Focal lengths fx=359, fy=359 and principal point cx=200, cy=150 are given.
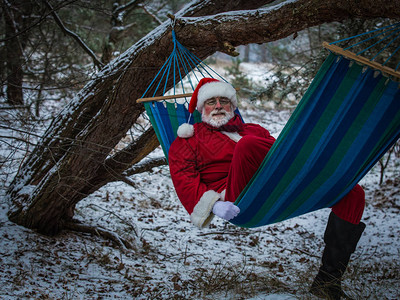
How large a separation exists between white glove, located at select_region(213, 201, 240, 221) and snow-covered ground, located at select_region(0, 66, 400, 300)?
27.7 inches

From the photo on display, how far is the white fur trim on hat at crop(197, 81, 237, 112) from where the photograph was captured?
8.13ft

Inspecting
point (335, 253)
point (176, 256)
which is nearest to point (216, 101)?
point (335, 253)

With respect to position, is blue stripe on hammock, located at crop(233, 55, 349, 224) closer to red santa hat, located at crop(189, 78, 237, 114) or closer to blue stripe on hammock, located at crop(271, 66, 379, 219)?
blue stripe on hammock, located at crop(271, 66, 379, 219)

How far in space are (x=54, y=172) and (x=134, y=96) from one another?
92 centimetres

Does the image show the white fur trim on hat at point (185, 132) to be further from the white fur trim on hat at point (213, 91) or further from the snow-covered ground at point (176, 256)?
the snow-covered ground at point (176, 256)

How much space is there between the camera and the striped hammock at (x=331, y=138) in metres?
1.68

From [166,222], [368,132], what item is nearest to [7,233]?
[166,222]

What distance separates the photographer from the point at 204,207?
6.59ft

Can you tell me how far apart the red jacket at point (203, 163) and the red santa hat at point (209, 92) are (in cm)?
17

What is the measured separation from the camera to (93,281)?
262 cm

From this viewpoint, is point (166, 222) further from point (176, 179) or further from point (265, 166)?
point (265, 166)

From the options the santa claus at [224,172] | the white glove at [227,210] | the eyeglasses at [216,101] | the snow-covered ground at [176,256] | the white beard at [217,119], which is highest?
the eyeglasses at [216,101]

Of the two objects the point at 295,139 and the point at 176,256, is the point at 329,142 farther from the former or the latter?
the point at 176,256

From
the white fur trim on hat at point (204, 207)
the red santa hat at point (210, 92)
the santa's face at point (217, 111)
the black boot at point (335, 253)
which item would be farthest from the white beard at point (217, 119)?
the black boot at point (335, 253)
